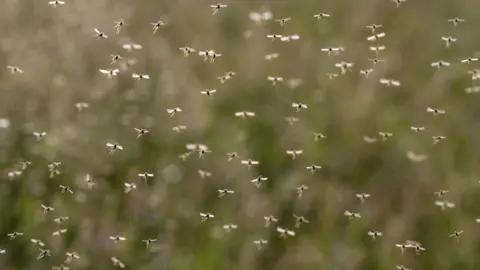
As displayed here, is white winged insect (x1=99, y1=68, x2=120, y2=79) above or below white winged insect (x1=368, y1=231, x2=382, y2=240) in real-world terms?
above

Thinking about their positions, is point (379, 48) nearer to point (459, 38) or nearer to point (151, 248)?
point (459, 38)

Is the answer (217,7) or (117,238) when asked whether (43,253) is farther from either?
(217,7)

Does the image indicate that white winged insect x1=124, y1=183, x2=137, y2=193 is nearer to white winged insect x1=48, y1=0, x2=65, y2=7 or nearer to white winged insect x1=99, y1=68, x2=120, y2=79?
white winged insect x1=99, y1=68, x2=120, y2=79

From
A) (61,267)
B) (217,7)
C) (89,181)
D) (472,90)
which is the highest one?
(217,7)

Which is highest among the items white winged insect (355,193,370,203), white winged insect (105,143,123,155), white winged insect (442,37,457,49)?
white winged insect (442,37,457,49)

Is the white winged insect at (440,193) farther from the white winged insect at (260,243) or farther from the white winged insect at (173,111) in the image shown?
the white winged insect at (173,111)

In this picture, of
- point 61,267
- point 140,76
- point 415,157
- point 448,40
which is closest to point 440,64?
point 448,40

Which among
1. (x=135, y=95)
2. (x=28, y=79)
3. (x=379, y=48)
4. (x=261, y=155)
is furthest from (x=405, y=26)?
(x=28, y=79)

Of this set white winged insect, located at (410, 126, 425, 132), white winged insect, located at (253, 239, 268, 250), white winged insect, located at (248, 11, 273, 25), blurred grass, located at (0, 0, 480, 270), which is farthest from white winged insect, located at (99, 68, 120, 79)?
white winged insect, located at (410, 126, 425, 132)
